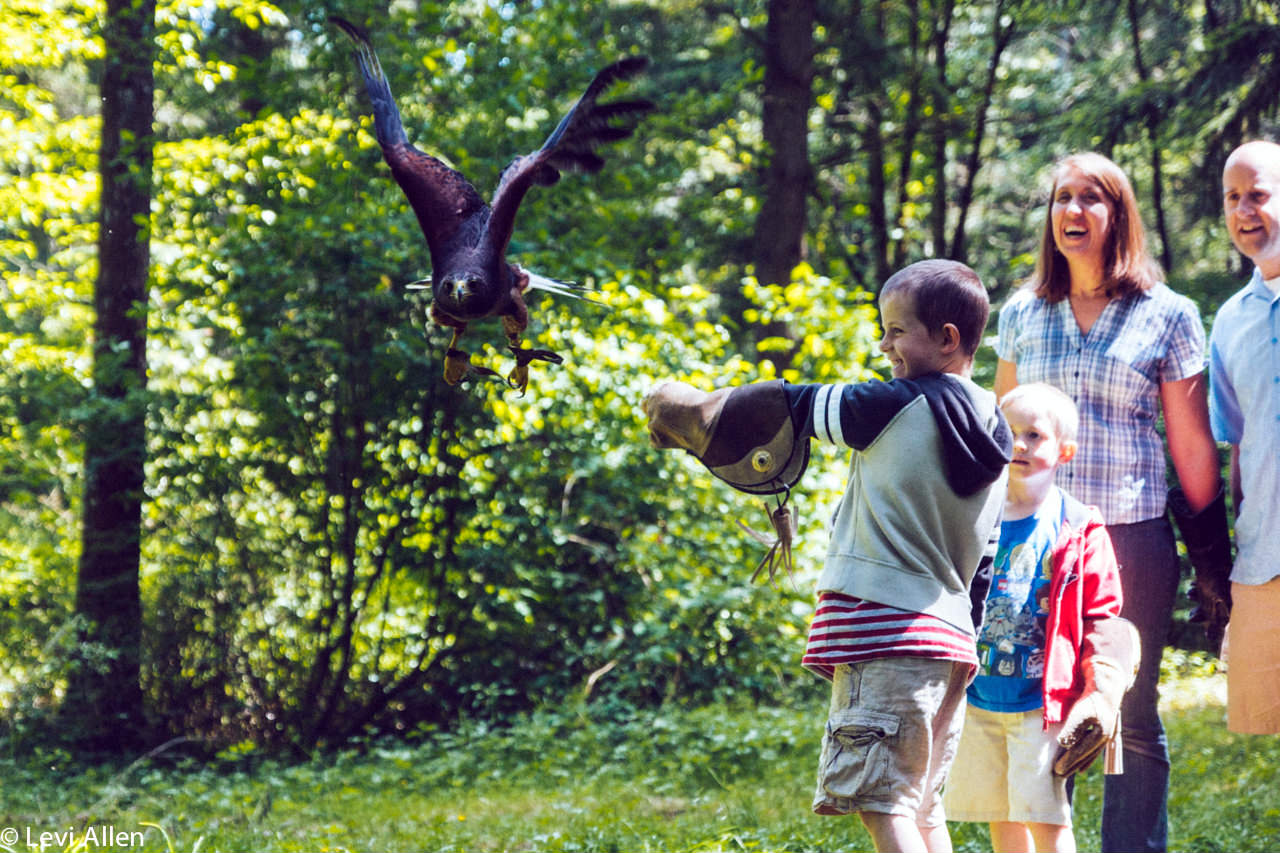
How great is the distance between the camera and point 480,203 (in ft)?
7.97

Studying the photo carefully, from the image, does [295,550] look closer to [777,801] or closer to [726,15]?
[777,801]

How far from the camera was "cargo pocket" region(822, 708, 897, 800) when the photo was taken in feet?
6.59

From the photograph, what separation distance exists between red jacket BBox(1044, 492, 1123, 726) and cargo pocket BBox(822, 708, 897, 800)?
0.74 metres

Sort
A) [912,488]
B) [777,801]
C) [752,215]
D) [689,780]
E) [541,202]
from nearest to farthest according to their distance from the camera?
[912,488] → [777,801] → [689,780] → [541,202] → [752,215]

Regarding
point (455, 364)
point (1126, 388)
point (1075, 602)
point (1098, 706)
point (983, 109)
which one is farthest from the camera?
point (983, 109)

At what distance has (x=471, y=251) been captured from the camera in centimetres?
229

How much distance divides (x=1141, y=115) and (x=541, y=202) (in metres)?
4.35

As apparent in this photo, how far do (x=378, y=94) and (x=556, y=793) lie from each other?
12.5 feet

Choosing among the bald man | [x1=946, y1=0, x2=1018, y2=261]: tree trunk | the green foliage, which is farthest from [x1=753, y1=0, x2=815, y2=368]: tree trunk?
the bald man

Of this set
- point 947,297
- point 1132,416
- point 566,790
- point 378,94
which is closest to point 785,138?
point 566,790

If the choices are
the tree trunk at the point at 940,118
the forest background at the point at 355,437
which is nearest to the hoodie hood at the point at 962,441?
the forest background at the point at 355,437

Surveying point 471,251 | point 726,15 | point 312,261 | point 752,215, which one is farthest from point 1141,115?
point 471,251

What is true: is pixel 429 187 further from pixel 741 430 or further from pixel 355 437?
pixel 355 437

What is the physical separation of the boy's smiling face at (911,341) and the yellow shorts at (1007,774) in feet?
3.18
